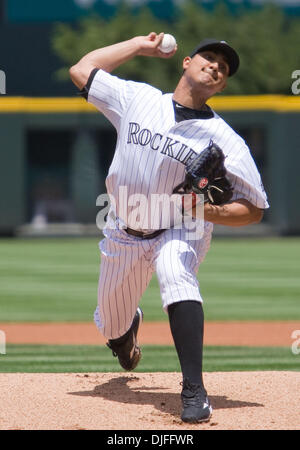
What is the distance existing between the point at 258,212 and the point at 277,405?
2.81 feet

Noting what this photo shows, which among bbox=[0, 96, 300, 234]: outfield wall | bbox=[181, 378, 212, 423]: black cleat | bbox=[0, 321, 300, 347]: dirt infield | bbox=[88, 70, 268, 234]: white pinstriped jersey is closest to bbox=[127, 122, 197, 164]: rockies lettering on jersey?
bbox=[88, 70, 268, 234]: white pinstriped jersey

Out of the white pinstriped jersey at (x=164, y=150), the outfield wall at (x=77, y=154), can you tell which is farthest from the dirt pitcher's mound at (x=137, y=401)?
the outfield wall at (x=77, y=154)

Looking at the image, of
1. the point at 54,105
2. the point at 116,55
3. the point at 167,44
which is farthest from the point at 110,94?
the point at 54,105

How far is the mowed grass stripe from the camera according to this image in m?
5.79

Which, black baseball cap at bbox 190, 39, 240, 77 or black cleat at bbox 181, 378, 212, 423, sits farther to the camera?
black baseball cap at bbox 190, 39, 240, 77

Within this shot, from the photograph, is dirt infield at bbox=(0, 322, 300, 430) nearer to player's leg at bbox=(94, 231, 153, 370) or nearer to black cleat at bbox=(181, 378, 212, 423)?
black cleat at bbox=(181, 378, 212, 423)

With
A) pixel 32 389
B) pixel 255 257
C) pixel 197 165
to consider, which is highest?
pixel 197 165

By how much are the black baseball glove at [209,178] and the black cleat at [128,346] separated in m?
1.02

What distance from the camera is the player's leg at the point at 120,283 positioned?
13.8 ft

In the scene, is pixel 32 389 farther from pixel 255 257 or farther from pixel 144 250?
→ pixel 255 257

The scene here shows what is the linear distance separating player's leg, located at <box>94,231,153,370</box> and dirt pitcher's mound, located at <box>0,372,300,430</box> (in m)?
0.32

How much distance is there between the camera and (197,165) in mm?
3840

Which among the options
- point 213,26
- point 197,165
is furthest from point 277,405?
point 213,26

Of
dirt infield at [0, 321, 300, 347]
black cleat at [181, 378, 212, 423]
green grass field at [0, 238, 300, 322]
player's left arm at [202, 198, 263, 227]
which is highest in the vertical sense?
player's left arm at [202, 198, 263, 227]
